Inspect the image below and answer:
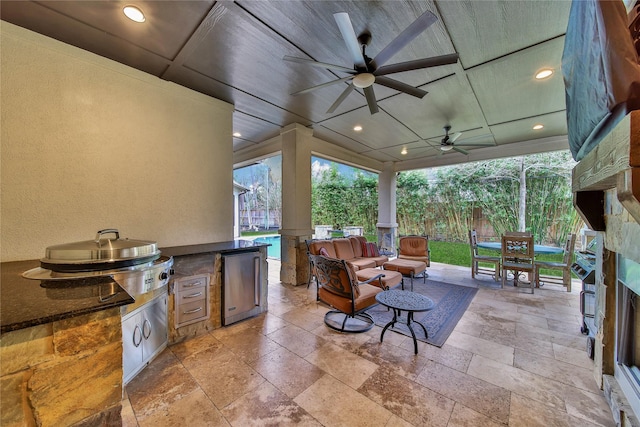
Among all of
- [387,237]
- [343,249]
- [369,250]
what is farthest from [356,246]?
[387,237]

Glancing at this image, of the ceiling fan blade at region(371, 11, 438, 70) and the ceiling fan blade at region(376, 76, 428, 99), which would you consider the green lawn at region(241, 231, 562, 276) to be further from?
the ceiling fan blade at region(371, 11, 438, 70)

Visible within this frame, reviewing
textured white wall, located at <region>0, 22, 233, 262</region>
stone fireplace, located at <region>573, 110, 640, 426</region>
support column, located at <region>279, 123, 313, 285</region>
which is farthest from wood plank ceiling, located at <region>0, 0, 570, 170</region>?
stone fireplace, located at <region>573, 110, 640, 426</region>

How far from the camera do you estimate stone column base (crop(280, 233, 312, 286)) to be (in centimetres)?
448

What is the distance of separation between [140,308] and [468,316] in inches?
154

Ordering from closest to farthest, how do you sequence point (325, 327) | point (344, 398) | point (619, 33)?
point (619, 33) < point (344, 398) < point (325, 327)

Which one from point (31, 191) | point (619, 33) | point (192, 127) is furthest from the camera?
point (192, 127)

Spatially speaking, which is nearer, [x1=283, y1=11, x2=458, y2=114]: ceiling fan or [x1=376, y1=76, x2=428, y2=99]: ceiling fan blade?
[x1=283, y1=11, x2=458, y2=114]: ceiling fan

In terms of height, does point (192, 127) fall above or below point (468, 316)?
above

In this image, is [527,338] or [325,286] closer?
[527,338]

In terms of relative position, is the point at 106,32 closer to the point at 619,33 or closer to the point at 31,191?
the point at 31,191

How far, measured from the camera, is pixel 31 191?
6.59 ft

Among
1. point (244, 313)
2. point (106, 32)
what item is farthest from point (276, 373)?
point (106, 32)

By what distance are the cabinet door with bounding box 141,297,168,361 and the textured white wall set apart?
86 centimetres

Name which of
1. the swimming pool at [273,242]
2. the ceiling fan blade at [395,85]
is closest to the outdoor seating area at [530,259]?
the ceiling fan blade at [395,85]
